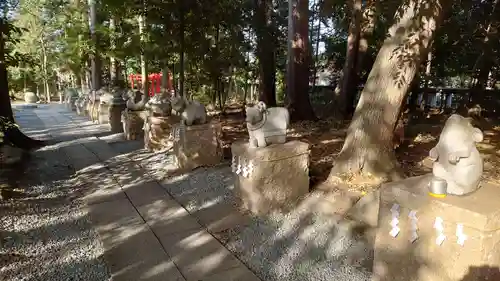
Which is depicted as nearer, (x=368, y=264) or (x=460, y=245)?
(x=460, y=245)

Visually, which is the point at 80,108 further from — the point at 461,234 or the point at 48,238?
the point at 461,234

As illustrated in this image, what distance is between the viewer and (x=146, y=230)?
3820 millimetres

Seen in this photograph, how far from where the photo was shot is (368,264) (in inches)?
118

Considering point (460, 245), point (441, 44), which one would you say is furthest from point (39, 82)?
point (460, 245)

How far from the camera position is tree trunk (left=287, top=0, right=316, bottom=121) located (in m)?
8.80

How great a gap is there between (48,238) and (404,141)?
6.36m

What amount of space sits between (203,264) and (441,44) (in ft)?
32.6

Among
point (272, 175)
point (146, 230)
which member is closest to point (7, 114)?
point (146, 230)

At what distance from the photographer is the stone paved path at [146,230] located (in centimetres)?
303

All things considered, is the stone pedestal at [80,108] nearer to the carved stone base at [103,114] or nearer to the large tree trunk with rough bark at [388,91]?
the carved stone base at [103,114]

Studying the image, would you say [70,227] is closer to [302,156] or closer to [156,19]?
[302,156]

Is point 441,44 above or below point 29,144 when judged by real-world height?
above

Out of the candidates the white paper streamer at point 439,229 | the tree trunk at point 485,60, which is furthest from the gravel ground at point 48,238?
the tree trunk at point 485,60

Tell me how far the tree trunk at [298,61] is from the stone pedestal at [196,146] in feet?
12.9
